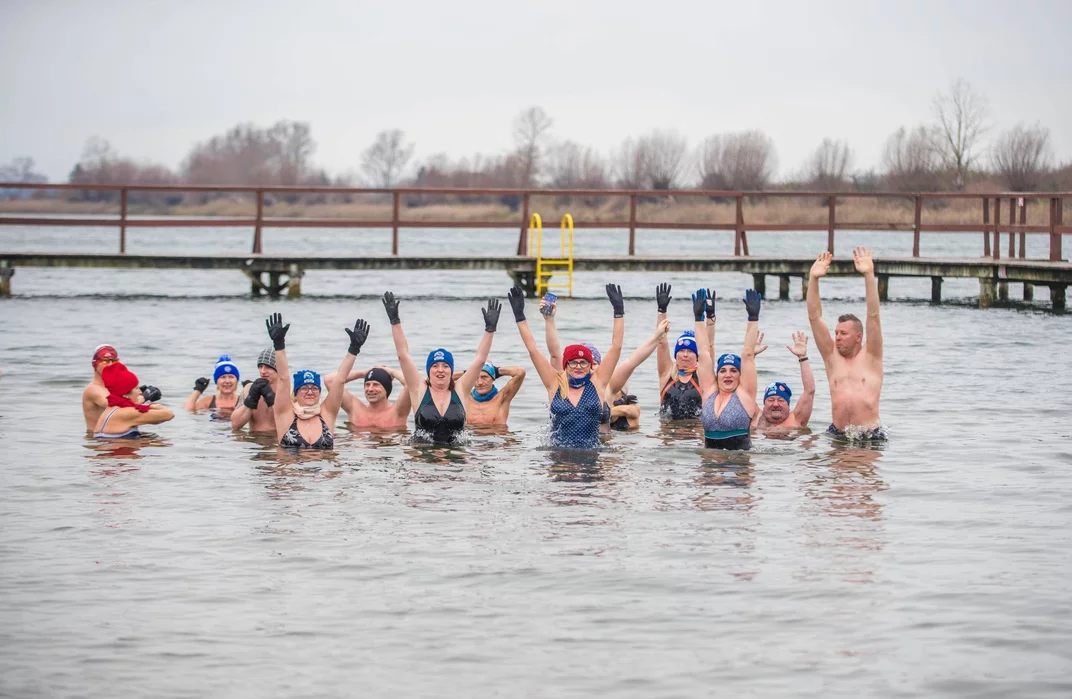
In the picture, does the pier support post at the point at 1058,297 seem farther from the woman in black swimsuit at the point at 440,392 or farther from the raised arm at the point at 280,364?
the raised arm at the point at 280,364

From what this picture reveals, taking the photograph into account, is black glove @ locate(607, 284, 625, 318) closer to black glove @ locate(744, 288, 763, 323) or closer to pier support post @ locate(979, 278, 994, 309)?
black glove @ locate(744, 288, 763, 323)

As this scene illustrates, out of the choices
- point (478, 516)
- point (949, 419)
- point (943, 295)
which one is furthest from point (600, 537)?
point (943, 295)

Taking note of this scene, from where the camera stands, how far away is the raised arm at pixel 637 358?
11.3 meters

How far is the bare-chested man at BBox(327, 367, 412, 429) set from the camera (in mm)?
12898

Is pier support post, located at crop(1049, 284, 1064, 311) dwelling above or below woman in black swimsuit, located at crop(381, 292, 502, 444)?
above

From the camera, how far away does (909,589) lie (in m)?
7.82

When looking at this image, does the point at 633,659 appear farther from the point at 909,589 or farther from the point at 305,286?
the point at 305,286

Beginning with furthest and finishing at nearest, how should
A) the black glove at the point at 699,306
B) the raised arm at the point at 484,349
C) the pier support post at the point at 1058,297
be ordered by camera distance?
1. the pier support post at the point at 1058,297
2. the raised arm at the point at 484,349
3. the black glove at the point at 699,306

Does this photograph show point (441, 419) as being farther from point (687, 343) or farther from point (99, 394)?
point (99, 394)

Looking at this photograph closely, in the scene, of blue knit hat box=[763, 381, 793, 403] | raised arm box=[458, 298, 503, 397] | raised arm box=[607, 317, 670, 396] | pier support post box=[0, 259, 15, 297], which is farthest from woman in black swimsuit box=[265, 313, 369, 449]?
pier support post box=[0, 259, 15, 297]

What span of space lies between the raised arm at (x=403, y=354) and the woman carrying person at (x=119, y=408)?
2121 millimetres

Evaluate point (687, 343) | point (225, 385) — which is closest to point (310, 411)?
point (225, 385)

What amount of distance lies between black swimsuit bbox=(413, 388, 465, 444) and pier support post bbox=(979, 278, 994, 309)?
17627 mm

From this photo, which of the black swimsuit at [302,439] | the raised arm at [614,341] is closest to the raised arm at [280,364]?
the black swimsuit at [302,439]
